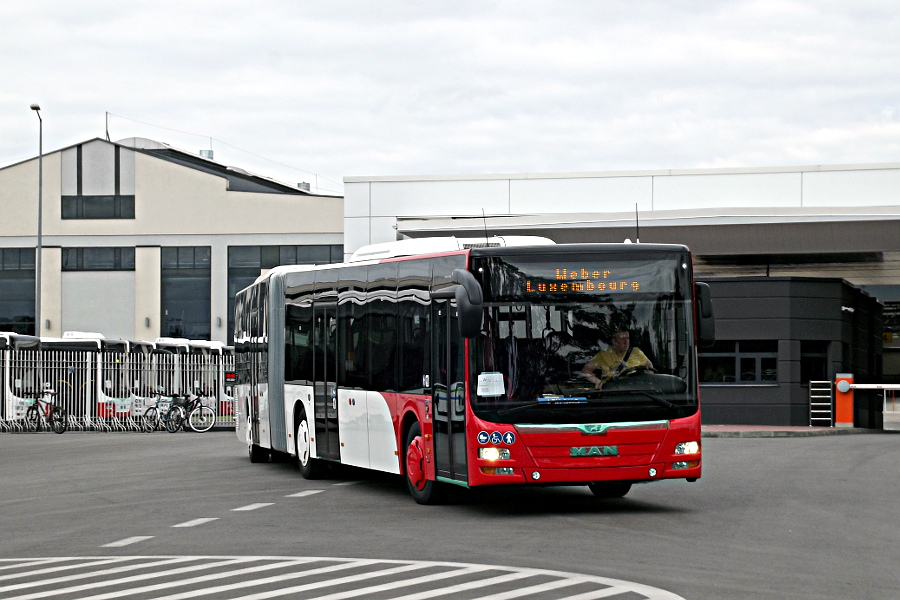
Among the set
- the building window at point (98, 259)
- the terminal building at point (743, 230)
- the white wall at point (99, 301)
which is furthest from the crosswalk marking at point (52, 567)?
the building window at point (98, 259)

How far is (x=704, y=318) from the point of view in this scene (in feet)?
46.4

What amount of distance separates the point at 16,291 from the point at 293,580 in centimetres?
6204

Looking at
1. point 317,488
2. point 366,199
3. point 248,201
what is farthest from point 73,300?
point 317,488

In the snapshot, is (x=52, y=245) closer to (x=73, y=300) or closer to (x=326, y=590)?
(x=73, y=300)

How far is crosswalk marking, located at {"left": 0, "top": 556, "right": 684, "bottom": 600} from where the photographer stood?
28.6 ft

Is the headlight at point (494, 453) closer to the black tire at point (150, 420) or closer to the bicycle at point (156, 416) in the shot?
the bicycle at point (156, 416)

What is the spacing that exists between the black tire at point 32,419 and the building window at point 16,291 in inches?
1262

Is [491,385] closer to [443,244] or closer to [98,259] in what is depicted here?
[443,244]

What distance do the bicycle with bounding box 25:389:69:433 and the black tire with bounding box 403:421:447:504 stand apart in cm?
2329

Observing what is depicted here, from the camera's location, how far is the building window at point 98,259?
68312 millimetres

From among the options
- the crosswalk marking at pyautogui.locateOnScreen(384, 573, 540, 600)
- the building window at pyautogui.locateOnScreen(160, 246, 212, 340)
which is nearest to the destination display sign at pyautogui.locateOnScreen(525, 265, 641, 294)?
the crosswalk marking at pyautogui.locateOnScreen(384, 573, 540, 600)

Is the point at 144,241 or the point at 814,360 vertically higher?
the point at 144,241

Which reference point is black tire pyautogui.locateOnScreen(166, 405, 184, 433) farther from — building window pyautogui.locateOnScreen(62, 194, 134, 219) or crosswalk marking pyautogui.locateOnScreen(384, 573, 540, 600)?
building window pyautogui.locateOnScreen(62, 194, 134, 219)

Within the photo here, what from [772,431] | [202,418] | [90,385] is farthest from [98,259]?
[772,431]
